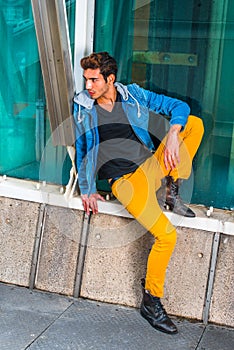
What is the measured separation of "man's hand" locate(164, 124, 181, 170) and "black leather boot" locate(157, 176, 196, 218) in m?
0.24

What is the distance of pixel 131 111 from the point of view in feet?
12.0

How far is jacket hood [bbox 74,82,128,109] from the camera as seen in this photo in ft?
11.9

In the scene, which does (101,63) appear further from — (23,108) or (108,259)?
(108,259)

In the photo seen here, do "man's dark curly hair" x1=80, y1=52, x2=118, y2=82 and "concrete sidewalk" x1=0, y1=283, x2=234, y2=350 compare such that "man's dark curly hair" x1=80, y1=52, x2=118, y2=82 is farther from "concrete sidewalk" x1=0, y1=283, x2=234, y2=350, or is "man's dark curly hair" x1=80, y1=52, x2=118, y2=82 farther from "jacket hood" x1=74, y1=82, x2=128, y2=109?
"concrete sidewalk" x1=0, y1=283, x2=234, y2=350

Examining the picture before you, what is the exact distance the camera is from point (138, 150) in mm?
3701

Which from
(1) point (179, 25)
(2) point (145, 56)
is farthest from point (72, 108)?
(1) point (179, 25)

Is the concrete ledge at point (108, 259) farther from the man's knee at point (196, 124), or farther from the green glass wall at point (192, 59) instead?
the man's knee at point (196, 124)

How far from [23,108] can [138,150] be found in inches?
47.3

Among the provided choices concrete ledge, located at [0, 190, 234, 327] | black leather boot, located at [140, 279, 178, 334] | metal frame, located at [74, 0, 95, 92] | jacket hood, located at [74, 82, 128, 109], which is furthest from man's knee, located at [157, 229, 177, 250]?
metal frame, located at [74, 0, 95, 92]

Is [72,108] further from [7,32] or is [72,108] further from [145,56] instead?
[7,32]

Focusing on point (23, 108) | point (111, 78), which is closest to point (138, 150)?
point (111, 78)

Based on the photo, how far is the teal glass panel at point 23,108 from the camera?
4281mm

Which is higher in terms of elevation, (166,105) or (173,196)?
(166,105)

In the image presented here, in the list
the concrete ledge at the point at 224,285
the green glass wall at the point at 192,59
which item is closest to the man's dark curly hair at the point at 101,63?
the green glass wall at the point at 192,59
